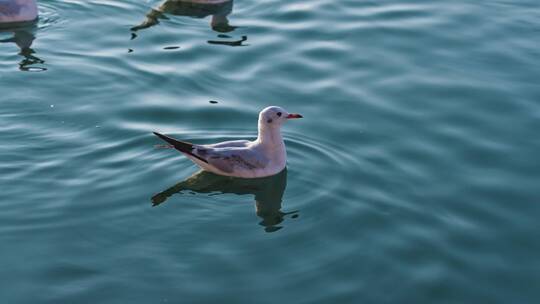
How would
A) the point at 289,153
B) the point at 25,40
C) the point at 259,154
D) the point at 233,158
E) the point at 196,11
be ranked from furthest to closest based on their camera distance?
1. the point at 196,11
2. the point at 25,40
3. the point at 289,153
4. the point at 259,154
5. the point at 233,158

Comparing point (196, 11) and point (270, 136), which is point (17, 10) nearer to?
point (196, 11)

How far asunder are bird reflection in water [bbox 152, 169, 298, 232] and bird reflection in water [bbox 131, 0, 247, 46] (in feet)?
18.5

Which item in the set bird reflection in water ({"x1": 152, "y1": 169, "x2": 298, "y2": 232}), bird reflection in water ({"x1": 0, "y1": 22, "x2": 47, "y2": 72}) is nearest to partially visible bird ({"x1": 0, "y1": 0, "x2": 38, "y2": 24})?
bird reflection in water ({"x1": 0, "y1": 22, "x2": 47, "y2": 72})

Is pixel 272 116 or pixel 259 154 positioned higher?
pixel 272 116

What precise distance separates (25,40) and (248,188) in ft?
22.6

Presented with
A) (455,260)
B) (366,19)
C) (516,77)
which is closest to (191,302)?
(455,260)

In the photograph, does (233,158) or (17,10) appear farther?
(17,10)

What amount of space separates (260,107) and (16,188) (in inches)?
163

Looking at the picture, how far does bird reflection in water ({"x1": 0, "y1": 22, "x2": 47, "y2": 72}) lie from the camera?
16.6 m

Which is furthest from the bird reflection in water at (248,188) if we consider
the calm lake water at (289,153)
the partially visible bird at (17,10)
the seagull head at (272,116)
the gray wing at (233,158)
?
the partially visible bird at (17,10)

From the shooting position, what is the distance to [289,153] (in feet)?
44.7

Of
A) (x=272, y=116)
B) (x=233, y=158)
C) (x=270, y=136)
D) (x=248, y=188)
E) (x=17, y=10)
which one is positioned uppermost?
(x=17, y=10)

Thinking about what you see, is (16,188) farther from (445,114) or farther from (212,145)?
(445,114)

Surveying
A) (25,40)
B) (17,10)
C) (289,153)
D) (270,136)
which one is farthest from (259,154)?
(17,10)
